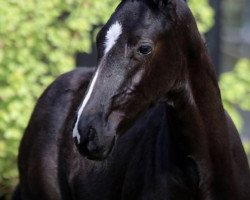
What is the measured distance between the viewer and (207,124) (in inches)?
135

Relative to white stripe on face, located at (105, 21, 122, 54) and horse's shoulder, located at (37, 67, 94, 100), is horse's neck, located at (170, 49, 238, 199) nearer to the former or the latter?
white stripe on face, located at (105, 21, 122, 54)

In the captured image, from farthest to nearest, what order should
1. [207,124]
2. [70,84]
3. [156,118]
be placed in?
[70,84], [156,118], [207,124]

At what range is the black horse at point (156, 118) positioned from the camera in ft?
10.2

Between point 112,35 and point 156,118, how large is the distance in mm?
712

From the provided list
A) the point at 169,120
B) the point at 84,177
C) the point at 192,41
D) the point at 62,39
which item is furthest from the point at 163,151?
the point at 62,39

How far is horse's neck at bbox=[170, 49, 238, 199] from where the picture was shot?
Answer: 132 inches

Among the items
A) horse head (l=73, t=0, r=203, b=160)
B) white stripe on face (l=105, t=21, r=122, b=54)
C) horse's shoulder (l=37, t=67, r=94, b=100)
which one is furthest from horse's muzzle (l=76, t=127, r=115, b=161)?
horse's shoulder (l=37, t=67, r=94, b=100)

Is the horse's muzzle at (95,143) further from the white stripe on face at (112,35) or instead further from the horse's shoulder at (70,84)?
the horse's shoulder at (70,84)

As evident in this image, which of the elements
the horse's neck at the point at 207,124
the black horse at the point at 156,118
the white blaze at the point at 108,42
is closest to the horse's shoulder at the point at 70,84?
the black horse at the point at 156,118

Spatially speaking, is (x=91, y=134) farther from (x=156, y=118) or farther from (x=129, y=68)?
(x=156, y=118)

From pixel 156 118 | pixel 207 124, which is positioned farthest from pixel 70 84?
pixel 207 124

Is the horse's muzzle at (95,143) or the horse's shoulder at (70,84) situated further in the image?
the horse's shoulder at (70,84)

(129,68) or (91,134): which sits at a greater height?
(129,68)

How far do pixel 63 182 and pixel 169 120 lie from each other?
3.93 ft
